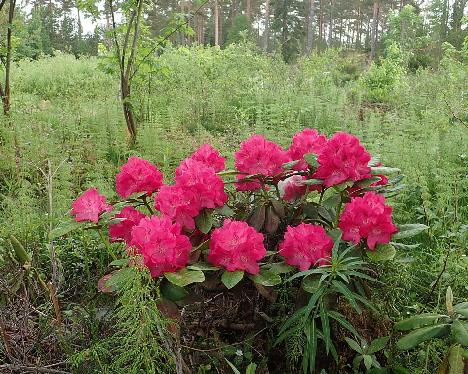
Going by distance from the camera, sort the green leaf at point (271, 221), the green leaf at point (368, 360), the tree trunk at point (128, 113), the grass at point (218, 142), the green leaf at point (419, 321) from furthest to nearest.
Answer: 1. the tree trunk at point (128, 113)
2. the grass at point (218, 142)
3. the green leaf at point (271, 221)
4. the green leaf at point (368, 360)
5. the green leaf at point (419, 321)

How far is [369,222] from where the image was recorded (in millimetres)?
1481

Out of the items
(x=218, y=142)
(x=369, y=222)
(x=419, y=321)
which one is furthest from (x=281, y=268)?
(x=218, y=142)

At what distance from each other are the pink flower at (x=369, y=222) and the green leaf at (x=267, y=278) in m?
0.26

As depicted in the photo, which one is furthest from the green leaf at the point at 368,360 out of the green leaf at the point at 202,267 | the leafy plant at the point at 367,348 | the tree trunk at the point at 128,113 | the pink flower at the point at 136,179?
the tree trunk at the point at 128,113

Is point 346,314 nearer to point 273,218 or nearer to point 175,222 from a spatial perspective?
point 273,218

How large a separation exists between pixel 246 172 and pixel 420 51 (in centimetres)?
2098

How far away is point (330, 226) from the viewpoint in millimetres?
1753

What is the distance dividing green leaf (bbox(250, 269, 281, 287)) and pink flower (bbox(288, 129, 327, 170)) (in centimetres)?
43

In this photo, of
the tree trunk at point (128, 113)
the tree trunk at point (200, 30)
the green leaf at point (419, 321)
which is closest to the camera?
the green leaf at point (419, 321)

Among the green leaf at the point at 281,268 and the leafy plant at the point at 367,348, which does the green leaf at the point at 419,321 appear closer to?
the leafy plant at the point at 367,348

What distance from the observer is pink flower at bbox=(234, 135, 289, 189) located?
1.65m

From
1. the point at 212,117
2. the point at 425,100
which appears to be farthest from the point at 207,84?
the point at 425,100

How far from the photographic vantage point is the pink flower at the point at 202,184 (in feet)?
4.91

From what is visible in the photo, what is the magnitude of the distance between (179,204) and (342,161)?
0.52 metres
